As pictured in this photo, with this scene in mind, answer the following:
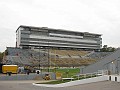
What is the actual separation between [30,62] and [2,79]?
53.8m

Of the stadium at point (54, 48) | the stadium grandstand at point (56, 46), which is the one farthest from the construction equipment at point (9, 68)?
the stadium grandstand at point (56, 46)

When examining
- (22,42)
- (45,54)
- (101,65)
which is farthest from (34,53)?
(101,65)

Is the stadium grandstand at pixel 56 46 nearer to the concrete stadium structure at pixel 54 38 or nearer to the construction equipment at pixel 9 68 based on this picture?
the concrete stadium structure at pixel 54 38

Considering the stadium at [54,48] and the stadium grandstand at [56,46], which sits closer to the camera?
the stadium at [54,48]

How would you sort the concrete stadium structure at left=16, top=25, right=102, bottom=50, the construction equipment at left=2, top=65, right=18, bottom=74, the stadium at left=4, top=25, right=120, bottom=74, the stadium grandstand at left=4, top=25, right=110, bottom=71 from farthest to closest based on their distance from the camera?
the concrete stadium structure at left=16, top=25, right=102, bottom=50 < the stadium grandstand at left=4, top=25, right=110, bottom=71 < the stadium at left=4, top=25, right=120, bottom=74 < the construction equipment at left=2, top=65, right=18, bottom=74

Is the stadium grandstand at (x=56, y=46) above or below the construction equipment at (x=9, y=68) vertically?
above

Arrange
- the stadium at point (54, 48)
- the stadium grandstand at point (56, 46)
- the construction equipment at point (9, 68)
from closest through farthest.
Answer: the construction equipment at point (9, 68)
the stadium at point (54, 48)
the stadium grandstand at point (56, 46)

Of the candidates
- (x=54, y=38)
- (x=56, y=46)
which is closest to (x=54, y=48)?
(x=56, y=46)

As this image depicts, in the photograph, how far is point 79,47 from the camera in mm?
161375

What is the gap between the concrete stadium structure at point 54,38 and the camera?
471ft

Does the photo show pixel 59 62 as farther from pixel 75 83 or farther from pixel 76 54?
pixel 75 83

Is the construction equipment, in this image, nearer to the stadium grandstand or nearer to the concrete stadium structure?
the stadium grandstand

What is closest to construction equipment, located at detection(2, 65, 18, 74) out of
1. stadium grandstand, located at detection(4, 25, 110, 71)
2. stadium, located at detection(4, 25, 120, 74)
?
stadium, located at detection(4, 25, 120, 74)

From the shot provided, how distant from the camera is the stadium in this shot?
103 meters
